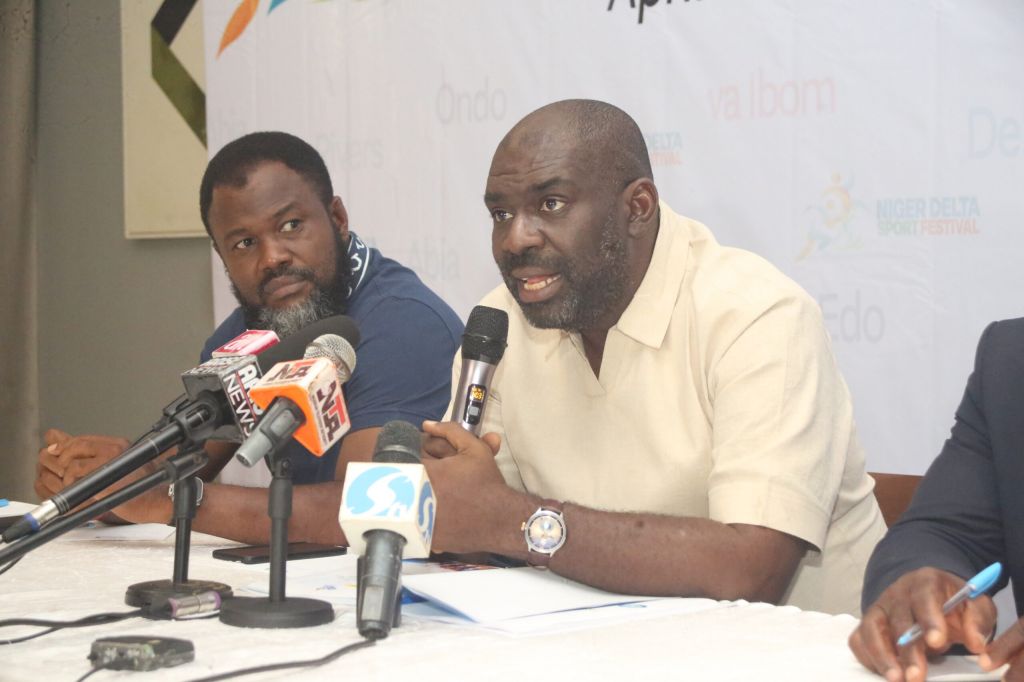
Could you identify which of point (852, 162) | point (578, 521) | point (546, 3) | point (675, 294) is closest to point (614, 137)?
point (675, 294)

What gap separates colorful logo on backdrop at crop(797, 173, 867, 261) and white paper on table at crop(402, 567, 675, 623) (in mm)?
1562

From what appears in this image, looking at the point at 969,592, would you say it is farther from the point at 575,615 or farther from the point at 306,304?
the point at 306,304

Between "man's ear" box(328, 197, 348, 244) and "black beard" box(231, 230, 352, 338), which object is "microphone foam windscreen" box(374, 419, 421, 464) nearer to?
"black beard" box(231, 230, 352, 338)

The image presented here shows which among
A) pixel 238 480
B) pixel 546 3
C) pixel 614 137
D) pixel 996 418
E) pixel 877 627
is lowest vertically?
pixel 238 480

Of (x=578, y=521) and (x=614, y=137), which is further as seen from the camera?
(x=614, y=137)

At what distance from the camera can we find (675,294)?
217 centimetres

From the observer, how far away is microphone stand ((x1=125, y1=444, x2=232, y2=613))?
1650 millimetres

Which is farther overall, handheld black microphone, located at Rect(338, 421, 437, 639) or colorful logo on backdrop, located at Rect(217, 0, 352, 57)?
colorful logo on backdrop, located at Rect(217, 0, 352, 57)

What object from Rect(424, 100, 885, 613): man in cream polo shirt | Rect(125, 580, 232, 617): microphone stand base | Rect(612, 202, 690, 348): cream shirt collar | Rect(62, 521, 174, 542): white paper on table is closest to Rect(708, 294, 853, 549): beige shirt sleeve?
Rect(424, 100, 885, 613): man in cream polo shirt

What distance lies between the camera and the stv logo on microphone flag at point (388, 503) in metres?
1.36

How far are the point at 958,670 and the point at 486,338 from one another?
0.83m

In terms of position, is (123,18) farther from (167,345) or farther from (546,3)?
(546,3)

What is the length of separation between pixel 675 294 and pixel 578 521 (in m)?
0.58

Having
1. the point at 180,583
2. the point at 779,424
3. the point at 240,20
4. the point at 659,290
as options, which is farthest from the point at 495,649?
the point at 240,20
